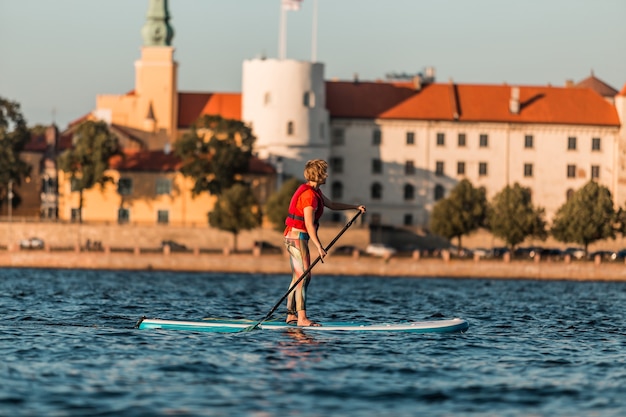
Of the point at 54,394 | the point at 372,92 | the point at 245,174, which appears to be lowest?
the point at 54,394

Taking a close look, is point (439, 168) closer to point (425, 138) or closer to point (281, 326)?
point (425, 138)

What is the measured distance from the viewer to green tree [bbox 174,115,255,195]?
111688 mm

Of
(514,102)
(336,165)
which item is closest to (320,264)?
(336,165)

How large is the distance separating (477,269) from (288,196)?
68.4 feet

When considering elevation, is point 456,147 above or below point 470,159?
above

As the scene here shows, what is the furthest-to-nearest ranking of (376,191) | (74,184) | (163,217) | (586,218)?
(376,191) → (163,217) → (74,184) → (586,218)

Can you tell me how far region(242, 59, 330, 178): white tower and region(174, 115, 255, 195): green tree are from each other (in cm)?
695

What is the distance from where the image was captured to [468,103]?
5212 inches

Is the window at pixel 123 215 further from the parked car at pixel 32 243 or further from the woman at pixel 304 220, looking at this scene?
the woman at pixel 304 220

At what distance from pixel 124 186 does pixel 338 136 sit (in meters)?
22.4

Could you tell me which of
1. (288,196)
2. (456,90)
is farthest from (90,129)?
(456,90)

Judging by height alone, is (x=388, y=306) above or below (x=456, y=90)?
below

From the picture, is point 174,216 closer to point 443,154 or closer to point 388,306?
point 443,154

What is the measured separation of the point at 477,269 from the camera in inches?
3499
